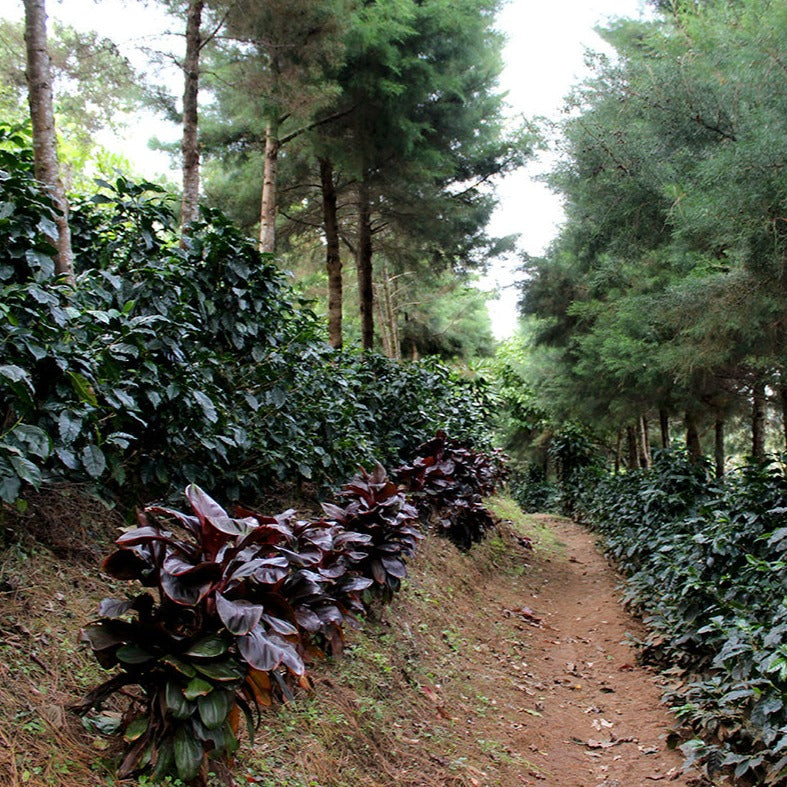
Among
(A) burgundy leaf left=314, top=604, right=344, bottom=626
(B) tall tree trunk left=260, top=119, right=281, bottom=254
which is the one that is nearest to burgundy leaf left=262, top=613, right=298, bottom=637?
(A) burgundy leaf left=314, top=604, right=344, bottom=626

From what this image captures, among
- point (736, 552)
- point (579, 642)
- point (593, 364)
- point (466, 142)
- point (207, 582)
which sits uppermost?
point (466, 142)

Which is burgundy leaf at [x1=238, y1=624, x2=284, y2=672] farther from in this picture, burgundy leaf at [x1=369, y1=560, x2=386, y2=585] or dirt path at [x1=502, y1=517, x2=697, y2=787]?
dirt path at [x1=502, y1=517, x2=697, y2=787]

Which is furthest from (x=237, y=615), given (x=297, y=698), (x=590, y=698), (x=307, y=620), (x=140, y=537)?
(x=590, y=698)

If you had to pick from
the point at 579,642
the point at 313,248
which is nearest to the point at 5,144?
the point at 579,642

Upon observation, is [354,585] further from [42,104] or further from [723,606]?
[42,104]

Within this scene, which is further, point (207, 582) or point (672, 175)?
point (672, 175)

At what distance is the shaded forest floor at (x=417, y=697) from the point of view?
2.30 m

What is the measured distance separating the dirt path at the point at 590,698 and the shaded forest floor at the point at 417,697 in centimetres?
1

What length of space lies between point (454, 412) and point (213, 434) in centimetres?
548

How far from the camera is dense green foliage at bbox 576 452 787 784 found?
10.1 ft

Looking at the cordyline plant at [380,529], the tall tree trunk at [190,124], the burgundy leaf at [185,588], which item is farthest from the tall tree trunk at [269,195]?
the burgundy leaf at [185,588]

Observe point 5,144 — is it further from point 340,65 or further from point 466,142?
point 466,142

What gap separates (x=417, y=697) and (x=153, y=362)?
254 cm

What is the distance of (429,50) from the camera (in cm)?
836
